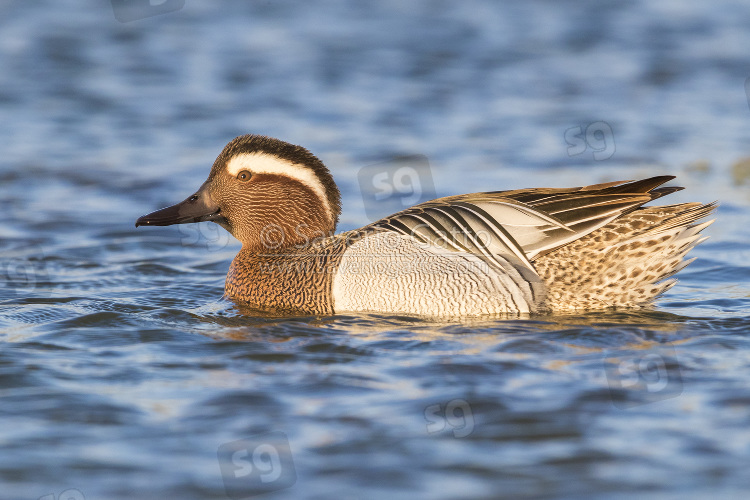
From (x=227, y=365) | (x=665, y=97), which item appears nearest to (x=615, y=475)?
(x=227, y=365)

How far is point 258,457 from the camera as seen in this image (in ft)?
14.8

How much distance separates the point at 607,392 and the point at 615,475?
0.90 metres

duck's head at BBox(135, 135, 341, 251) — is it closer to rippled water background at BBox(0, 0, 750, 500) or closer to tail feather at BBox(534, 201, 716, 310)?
rippled water background at BBox(0, 0, 750, 500)

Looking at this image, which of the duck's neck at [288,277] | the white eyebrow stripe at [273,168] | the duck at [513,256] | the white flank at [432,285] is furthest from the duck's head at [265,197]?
the white flank at [432,285]

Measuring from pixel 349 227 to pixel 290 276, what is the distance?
2.11 m

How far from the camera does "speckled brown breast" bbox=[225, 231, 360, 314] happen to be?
669 cm

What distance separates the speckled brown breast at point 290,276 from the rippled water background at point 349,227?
211mm

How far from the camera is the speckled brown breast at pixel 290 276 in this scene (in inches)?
263

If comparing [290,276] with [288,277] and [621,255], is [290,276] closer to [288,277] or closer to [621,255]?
[288,277]

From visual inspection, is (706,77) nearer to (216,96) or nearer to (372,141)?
(372,141)

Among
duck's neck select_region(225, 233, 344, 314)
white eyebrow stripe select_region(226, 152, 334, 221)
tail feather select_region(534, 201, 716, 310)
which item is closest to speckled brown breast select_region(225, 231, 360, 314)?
duck's neck select_region(225, 233, 344, 314)

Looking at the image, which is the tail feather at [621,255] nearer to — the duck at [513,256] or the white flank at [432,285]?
the duck at [513,256]

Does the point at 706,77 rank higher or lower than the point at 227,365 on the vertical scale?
higher

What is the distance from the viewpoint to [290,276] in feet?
22.6
